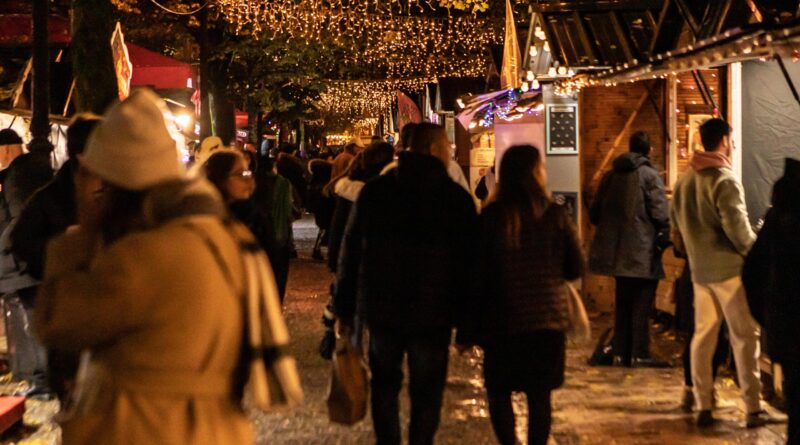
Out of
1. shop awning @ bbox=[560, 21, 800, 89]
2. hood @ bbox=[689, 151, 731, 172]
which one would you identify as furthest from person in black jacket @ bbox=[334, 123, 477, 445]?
hood @ bbox=[689, 151, 731, 172]

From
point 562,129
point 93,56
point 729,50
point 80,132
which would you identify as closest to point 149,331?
point 80,132

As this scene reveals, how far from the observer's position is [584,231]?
1282 cm

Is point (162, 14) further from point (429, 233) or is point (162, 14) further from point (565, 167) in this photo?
point (429, 233)

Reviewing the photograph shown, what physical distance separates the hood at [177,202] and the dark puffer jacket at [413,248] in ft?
8.38

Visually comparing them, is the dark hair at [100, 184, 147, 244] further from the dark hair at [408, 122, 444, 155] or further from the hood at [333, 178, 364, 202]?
the hood at [333, 178, 364, 202]

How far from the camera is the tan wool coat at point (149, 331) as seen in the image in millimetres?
3020

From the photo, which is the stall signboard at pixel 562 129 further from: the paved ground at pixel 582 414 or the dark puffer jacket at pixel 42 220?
the dark puffer jacket at pixel 42 220

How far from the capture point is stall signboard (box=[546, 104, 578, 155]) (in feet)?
44.7

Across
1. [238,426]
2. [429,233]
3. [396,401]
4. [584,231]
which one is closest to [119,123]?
[238,426]

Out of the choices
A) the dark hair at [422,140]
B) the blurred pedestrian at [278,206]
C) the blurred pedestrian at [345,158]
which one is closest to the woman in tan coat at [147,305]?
the dark hair at [422,140]

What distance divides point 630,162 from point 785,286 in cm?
415

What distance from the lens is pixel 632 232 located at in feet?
30.8

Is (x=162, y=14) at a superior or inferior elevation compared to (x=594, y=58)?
superior

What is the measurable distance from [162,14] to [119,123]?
24.7 metres
